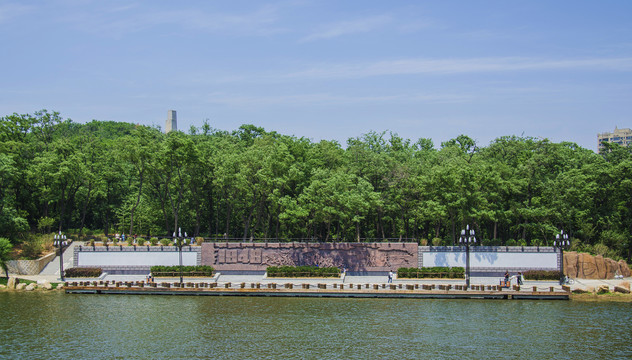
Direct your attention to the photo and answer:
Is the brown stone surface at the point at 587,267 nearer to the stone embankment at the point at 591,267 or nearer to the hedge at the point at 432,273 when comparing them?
the stone embankment at the point at 591,267

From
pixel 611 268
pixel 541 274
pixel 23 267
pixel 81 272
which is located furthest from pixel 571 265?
pixel 23 267

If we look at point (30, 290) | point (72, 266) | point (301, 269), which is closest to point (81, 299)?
point (30, 290)

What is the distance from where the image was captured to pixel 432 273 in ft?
176

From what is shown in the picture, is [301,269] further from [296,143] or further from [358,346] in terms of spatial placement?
[358,346]

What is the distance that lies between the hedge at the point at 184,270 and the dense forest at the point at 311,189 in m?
6.65

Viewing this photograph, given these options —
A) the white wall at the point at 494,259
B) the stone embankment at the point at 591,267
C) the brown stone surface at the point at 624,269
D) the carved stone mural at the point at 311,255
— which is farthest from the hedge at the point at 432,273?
the brown stone surface at the point at 624,269

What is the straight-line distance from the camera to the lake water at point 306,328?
31375 mm

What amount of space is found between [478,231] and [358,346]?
105ft

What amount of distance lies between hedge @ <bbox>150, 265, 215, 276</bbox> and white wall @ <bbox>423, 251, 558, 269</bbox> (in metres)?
20.2

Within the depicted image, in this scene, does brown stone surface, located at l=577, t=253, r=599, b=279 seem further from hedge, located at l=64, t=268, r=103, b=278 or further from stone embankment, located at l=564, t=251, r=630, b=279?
hedge, located at l=64, t=268, r=103, b=278

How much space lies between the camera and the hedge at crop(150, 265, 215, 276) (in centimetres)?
5509

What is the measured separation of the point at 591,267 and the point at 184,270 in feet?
121

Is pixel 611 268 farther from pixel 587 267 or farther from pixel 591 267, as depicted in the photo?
pixel 587 267

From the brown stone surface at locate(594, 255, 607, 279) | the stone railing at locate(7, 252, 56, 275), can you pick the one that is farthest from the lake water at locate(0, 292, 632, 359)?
the brown stone surface at locate(594, 255, 607, 279)
